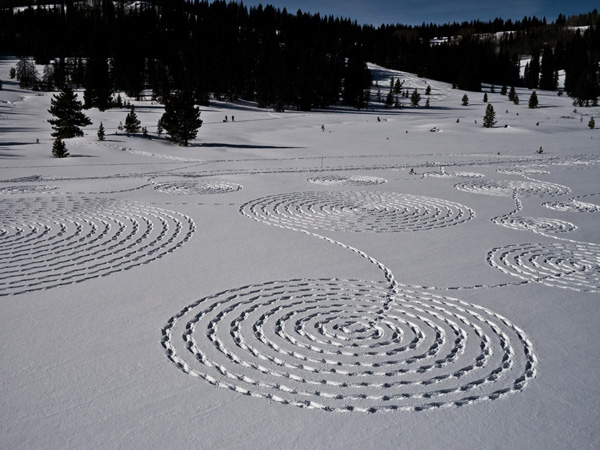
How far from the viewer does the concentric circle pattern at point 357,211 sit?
11.0 meters

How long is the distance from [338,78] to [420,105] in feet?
39.5

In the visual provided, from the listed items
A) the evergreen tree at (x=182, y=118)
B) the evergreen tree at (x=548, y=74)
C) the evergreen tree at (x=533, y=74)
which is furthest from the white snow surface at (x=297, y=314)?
the evergreen tree at (x=533, y=74)

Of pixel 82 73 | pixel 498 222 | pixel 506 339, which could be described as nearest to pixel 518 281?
pixel 506 339

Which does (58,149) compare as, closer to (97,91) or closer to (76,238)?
(76,238)

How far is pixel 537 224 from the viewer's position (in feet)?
36.7

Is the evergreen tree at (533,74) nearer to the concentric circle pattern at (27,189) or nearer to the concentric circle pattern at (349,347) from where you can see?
the concentric circle pattern at (27,189)

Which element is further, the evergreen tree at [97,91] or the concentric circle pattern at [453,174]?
the evergreen tree at [97,91]

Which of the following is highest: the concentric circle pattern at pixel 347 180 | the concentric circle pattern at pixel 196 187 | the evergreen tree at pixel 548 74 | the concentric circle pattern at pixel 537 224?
the evergreen tree at pixel 548 74

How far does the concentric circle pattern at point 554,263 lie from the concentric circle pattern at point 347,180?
7.36 m

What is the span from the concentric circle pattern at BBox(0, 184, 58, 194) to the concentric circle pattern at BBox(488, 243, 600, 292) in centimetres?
1229

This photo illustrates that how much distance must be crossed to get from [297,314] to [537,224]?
7457 mm

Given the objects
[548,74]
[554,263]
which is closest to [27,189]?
[554,263]

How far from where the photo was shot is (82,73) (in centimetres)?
6397

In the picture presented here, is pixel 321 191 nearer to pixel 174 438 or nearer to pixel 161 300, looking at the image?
pixel 161 300
